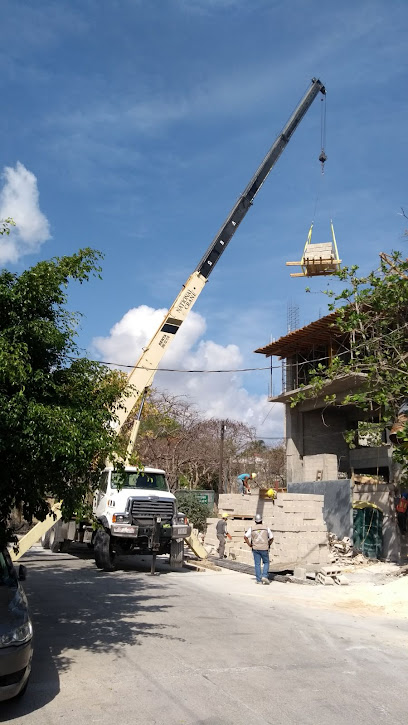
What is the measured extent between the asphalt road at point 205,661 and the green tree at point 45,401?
2.01 m

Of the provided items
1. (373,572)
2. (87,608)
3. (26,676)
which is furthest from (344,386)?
(26,676)

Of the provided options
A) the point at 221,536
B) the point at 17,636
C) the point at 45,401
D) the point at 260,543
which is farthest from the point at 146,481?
the point at 17,636

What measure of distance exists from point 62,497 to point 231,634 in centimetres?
339

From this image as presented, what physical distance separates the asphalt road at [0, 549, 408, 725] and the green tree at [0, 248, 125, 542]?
2.01 m

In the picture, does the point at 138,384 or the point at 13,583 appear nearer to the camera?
the point at 13,583

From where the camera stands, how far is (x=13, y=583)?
661 cm

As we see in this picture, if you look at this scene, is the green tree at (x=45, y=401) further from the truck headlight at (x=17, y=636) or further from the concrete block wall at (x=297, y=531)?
the concrete block wall at (x=297, y=531)

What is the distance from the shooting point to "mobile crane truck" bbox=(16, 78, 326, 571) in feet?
52.0

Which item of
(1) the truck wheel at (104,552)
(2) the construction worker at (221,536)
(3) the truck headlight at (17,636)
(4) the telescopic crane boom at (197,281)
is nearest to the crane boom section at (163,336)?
(4) the telescopic crane boom at (197,281)

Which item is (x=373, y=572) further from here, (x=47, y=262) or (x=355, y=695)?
(x=47, y=262)

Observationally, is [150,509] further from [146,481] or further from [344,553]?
[344,553]

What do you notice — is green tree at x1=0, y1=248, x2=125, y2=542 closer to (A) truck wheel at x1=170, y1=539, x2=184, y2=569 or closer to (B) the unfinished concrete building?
(A) truck wheel at x1=170, y1=539, x2=184, y2=569

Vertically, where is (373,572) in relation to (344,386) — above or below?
below

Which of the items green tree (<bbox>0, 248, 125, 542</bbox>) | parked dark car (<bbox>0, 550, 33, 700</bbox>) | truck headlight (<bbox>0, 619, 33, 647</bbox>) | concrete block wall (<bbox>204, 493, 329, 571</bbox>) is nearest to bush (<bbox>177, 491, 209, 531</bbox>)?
concrete block wall (<bbox>204, 493, 329, 571</bbox>)
